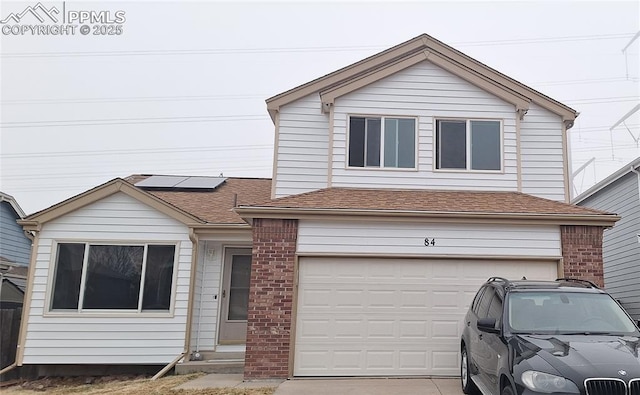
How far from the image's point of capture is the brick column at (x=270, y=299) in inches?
350

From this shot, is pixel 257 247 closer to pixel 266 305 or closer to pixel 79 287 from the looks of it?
pixel 266 305

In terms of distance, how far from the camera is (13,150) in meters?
35.9

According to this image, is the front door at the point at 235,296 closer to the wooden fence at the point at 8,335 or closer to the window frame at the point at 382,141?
the window frame at the point at 382,141

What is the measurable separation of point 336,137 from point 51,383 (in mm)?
8108

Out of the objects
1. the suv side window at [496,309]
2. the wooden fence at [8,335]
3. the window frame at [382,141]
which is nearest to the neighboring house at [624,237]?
the window frame at [382,141]

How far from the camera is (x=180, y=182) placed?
15.5 metres

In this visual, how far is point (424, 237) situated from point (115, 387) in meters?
Answer: 6.63

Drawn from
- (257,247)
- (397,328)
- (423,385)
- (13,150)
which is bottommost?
(423,385)

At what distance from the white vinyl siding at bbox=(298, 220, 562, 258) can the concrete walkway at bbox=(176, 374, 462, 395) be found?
231 centimetres

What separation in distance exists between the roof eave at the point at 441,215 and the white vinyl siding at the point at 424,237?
0.19 metres

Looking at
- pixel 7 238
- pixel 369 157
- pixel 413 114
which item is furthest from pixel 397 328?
pixel 7 238

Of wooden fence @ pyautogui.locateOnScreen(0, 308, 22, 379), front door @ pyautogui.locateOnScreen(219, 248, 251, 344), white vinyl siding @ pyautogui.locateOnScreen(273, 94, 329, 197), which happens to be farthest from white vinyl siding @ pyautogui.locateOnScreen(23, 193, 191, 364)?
white vinyl siding @ pyautogui.locateOnScreen(273, 94, 329, 197)

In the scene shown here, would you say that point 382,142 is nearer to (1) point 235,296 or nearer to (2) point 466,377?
(1) point 235,296

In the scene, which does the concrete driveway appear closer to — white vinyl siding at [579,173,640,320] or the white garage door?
the white garage door
